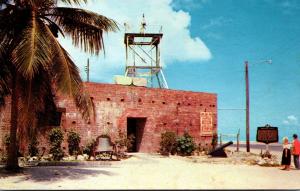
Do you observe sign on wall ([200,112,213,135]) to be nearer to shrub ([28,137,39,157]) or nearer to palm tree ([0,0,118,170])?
shrub ([28,137,39,157])

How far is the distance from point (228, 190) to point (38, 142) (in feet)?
36.1

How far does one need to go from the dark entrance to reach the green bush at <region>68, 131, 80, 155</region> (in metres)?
4.02

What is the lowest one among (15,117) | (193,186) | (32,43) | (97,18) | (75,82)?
(193,186)

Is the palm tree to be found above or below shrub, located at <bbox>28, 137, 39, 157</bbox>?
above

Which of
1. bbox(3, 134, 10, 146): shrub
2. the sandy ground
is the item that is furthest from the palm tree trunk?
bbox(3, 134, 10, 146): shrub

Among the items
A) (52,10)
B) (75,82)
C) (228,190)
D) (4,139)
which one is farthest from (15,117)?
(228,190)

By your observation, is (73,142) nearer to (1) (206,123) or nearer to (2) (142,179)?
(2) (142,179)

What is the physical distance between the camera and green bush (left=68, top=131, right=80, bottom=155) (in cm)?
1872

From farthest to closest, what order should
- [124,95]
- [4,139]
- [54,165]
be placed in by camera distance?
[124,95] < [4,139] < [54,165]

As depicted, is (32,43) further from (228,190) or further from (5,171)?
(228,190)

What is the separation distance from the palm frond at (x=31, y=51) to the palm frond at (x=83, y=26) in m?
1.17

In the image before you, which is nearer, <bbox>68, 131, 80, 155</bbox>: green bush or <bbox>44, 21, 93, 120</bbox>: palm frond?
<bbox>44, 21, 93, 120</bbox>: palm frond

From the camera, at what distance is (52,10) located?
12.1 metres

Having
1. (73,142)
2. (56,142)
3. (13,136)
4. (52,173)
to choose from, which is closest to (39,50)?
(13,136)
